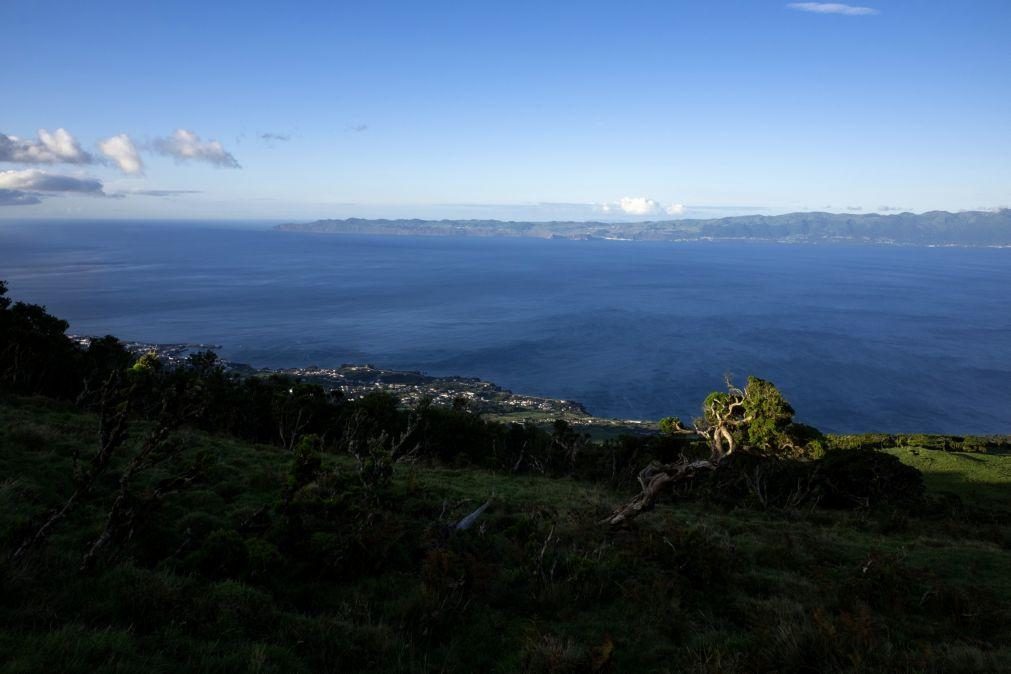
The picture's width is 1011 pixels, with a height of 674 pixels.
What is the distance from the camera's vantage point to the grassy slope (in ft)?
18.5

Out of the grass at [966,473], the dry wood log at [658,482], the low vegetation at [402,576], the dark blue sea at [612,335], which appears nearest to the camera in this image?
the low vegetation at [402,576]

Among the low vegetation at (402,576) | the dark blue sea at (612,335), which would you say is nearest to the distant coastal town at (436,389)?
the dark blue sea at (612,335)

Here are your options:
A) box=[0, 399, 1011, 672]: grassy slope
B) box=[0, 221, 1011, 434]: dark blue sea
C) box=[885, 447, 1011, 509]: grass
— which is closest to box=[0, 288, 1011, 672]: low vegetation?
box=[0, 399, 1011, 672]: grassy slope

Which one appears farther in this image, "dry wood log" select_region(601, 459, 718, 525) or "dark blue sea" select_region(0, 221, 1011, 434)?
"dark blue sea" select_region(0, 221, 1011, 434)

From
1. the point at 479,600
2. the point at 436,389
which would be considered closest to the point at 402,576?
the point at 479,600

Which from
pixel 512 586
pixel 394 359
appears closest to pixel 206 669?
pixel 512 586

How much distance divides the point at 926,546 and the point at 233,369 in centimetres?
7510

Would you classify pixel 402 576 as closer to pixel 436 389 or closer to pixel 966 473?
pixel 966 473

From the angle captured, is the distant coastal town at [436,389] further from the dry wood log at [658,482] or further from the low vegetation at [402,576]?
the dry wood log at [658,482]

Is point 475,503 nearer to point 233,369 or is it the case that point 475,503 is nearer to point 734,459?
point 734,459

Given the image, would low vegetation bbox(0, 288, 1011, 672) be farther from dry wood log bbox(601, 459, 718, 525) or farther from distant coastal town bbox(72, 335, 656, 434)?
distant coastal town bbox(72, 335, 656, 434)

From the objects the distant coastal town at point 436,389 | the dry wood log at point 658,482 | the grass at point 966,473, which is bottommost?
the distant coastal town at point 436,389

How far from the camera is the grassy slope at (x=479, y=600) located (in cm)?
562

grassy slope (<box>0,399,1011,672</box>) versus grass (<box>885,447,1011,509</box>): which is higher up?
grassy slope (<box>0,399,1011,672</box>)
